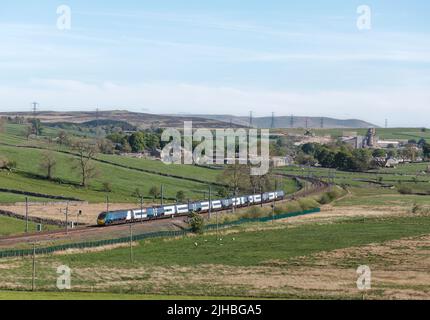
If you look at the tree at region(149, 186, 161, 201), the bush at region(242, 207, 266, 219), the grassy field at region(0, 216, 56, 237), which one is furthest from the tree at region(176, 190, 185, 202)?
the grassy field at region(0, 216, 56, 237)

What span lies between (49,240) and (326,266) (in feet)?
97.9

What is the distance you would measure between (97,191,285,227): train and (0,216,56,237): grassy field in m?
7.52

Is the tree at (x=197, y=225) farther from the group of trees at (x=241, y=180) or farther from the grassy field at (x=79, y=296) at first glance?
the group of trees at (x=241, y=180)

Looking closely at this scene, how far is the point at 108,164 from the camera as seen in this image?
182m

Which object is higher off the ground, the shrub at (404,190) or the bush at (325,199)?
the bush at (325,199)

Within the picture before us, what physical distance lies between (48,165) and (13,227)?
57.6 meters

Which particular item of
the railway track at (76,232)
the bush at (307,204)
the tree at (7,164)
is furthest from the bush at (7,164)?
the bush at (307,204)

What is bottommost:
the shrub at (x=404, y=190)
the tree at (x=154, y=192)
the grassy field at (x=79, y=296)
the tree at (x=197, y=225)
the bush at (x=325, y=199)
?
the shrub at (x=404, y=190)

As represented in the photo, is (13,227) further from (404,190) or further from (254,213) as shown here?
(404,190)

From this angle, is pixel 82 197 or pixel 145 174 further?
pixel 145 174

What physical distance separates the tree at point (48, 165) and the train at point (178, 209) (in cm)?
3975

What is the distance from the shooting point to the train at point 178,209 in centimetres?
10206
